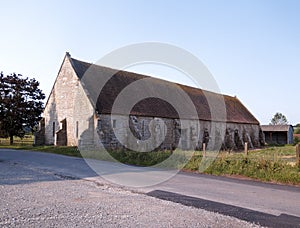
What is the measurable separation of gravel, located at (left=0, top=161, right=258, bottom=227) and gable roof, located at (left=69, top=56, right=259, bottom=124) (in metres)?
15.2

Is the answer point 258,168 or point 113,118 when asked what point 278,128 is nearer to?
point 113,118

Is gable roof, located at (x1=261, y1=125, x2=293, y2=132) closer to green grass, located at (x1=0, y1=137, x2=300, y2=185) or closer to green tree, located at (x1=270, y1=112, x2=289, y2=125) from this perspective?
green grass, located at (x1=0, y1=137, x2=300, y2=185)

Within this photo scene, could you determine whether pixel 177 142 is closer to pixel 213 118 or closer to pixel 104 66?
pixel 213 118

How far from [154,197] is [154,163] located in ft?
23.9

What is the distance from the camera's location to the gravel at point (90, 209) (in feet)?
17.6

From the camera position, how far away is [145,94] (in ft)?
96.7

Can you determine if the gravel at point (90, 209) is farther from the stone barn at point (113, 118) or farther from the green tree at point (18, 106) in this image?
the green tree at point (18, 106)

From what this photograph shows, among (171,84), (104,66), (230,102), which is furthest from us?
(230,102)

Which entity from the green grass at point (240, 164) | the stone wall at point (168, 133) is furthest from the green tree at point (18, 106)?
the green grass at point (240, 164)

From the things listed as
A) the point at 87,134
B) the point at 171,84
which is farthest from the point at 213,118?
the point at 87,134

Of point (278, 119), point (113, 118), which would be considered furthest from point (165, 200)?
point (278, 119)

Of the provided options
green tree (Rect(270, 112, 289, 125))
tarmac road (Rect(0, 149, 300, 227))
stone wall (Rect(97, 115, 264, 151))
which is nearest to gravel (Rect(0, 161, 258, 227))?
tarmac road (Rect(0, 149, 300, 227))

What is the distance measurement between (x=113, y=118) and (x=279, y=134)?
34939 mm

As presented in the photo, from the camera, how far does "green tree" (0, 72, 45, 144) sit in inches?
1220
